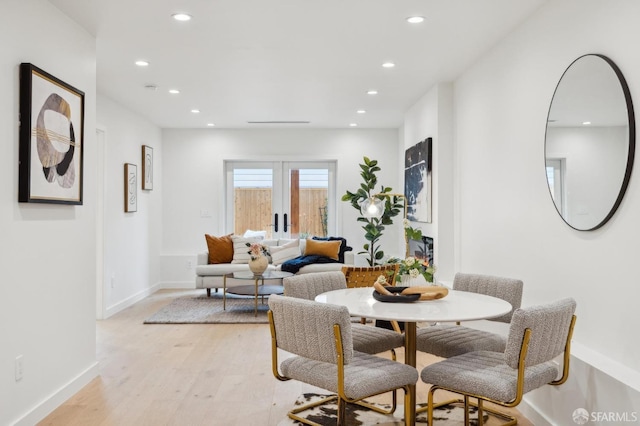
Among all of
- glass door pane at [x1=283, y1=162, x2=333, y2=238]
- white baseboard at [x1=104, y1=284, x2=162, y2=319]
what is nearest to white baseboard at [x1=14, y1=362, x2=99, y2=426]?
white baseboard at [x1=104, y1=284, x2=162, y2=319]

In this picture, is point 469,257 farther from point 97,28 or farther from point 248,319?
point 97,28

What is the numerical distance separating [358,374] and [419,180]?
398 cm

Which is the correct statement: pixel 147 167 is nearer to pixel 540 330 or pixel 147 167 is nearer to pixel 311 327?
pixel 311 327

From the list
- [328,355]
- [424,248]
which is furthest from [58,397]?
[424,248]

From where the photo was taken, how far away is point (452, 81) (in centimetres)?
542

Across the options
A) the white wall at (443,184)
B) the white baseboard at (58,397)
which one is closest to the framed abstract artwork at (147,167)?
the white baseboard at (58,397)

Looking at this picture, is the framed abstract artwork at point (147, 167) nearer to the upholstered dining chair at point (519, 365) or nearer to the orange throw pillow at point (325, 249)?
the orange throw pillow at point (325, 249)

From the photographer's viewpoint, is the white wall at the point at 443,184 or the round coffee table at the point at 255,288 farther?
the round coffee table at the point at 255,288

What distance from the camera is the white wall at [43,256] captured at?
2.90 meters

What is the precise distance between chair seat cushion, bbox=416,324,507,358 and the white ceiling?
2.02 m

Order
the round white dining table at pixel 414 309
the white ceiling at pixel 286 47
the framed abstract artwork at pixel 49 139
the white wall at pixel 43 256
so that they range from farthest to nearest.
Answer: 1. the white ceiling at pixel 286 47
2. the framed abstract artwork at pixel 49 139
3. the white wall at pixel 43 256
4. the round white dining table at pixel 414 309

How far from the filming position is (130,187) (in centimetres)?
695

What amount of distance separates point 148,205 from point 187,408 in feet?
16.5

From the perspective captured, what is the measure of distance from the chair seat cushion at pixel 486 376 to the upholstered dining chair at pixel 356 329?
0.57 meters
